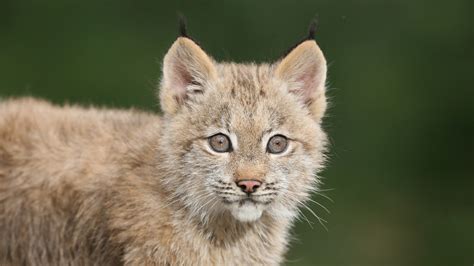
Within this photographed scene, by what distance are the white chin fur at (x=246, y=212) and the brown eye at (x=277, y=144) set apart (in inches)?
20.0

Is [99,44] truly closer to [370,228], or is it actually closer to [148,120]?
[370,228]

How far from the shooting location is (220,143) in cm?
888

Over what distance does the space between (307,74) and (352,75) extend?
766cm

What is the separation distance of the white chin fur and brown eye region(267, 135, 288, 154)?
507 millimetres

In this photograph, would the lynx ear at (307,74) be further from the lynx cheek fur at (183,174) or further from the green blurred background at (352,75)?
the green blurred background at (352,75)

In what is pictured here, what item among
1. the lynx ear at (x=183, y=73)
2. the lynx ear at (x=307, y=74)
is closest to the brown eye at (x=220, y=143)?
the lynx ear at (x=183, y=73)

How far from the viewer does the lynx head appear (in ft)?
28.6

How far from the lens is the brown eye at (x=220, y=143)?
29.0ft

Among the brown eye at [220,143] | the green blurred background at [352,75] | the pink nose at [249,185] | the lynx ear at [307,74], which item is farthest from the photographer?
the green blurred background at [352,75]

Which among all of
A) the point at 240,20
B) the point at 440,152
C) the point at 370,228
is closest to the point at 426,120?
the point at 440,152

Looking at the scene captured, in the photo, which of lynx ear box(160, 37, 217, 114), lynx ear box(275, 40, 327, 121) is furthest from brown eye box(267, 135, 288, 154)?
lynx ear box(160, 37, 217, 114)

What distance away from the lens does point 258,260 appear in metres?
9.41

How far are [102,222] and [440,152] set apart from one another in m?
8.15

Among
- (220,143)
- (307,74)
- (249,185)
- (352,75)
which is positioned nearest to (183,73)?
(220,143)
